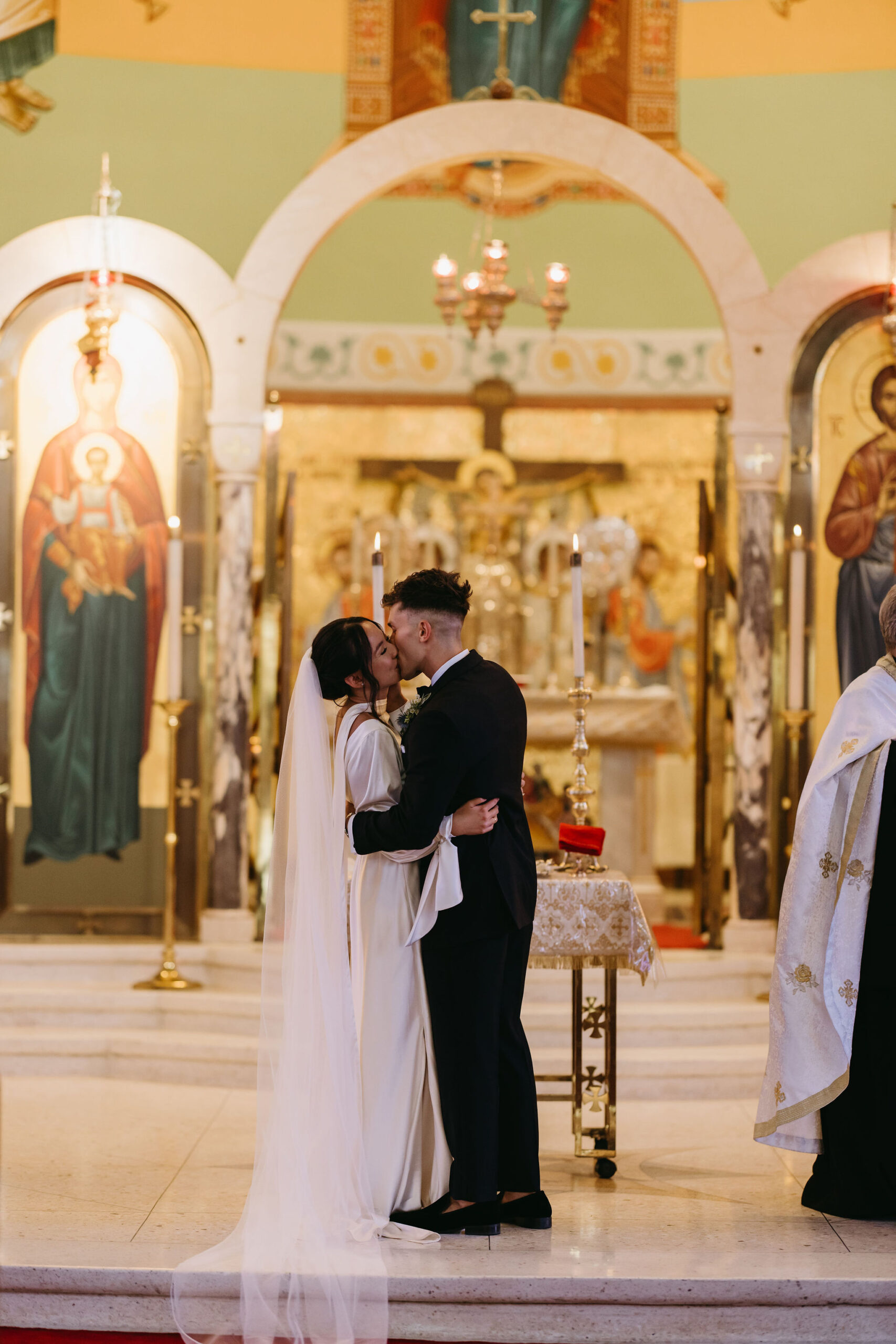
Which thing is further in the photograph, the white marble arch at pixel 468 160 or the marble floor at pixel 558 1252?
the white marble arch at pixel 468 160

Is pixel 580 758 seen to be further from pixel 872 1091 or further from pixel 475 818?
pixel 872 1091

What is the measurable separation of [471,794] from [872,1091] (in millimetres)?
1488

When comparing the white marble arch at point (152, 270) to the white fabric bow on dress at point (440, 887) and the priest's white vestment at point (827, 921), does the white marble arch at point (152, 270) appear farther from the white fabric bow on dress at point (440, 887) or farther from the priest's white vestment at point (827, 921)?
the priest's white vestment at point (827, 921)

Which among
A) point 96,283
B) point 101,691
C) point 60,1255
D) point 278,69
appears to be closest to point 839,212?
point 278,69

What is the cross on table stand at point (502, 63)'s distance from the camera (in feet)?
24.2

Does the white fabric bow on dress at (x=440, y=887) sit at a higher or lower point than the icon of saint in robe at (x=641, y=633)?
lower

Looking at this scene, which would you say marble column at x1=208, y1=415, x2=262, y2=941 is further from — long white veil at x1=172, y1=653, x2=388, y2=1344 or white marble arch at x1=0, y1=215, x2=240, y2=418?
long white veil at x1=172, y1=653, x2=388, y2=1344

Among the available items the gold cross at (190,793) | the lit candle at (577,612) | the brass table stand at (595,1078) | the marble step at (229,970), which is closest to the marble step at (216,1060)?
the marble step at (229,970)

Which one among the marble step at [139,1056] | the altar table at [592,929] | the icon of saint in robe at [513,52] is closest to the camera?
the altar table at [592,929]

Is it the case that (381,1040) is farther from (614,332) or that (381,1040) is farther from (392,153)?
(614,332)

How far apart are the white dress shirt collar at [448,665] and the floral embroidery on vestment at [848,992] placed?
1489mm

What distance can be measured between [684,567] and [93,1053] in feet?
20.6

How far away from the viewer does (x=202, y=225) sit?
24.5ft

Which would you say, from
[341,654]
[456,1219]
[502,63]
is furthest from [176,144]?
[456,1219]
